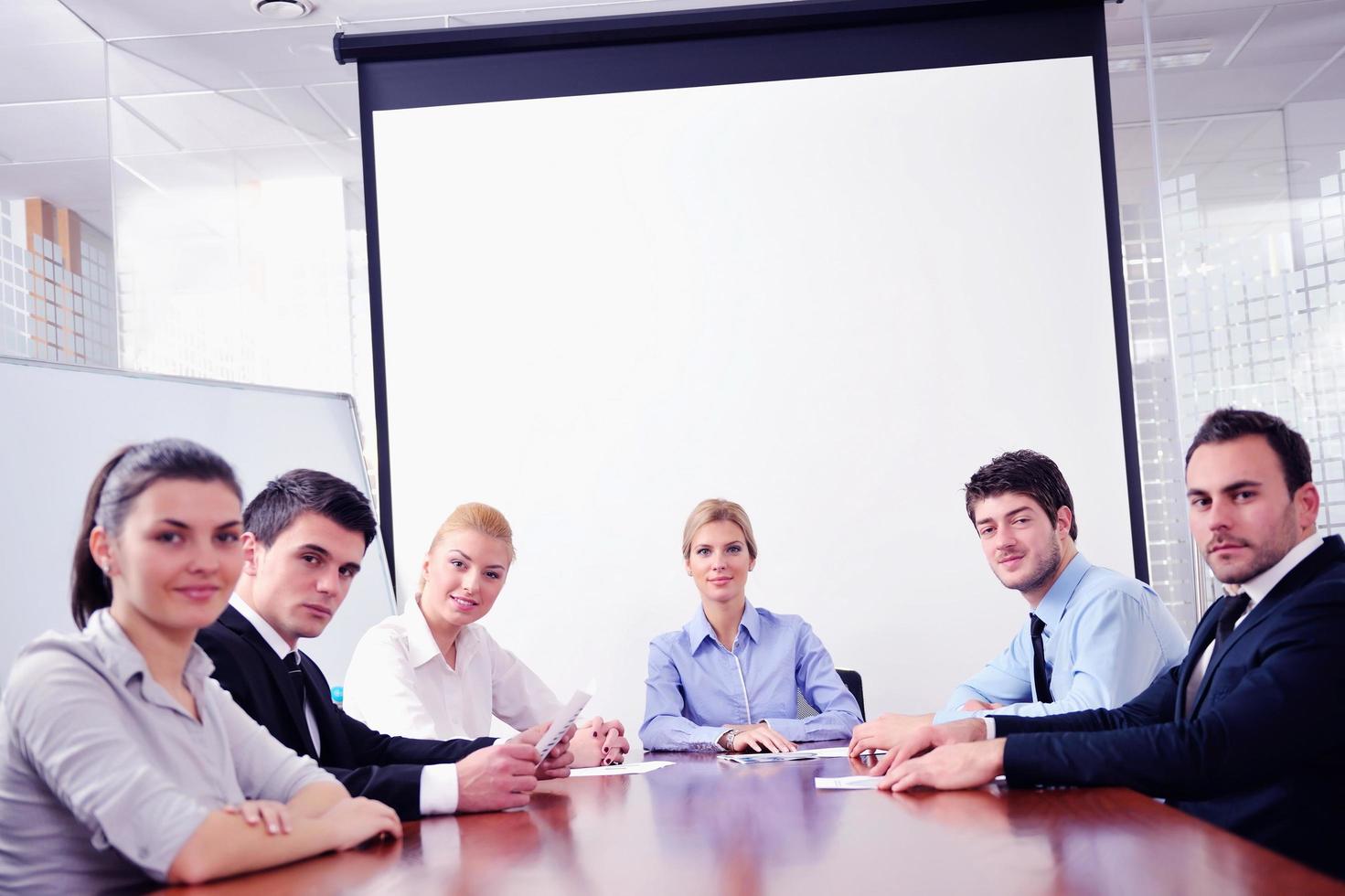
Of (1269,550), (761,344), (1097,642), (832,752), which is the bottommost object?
(832,752)

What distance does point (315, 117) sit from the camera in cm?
502

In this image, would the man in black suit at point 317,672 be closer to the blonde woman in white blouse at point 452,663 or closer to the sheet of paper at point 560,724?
the sheet of paper at point 560,724

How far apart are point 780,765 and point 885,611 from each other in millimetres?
1751

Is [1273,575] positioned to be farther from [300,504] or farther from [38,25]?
[38,25]

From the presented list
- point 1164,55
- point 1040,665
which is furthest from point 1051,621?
point 1164,55

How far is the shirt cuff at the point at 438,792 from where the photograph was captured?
6.50 feet

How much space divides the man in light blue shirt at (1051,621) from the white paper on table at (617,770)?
0.50 meters

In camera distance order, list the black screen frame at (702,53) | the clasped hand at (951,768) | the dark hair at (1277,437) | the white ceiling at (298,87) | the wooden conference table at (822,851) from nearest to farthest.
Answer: the wooden conference table at (822,851), the clasped hand at (951,768), the dark hair at (1277,437), the black screen frame at (702,53), the white ceiling at (298,87)

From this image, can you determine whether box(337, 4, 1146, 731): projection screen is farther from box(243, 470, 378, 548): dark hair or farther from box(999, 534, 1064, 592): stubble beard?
box(243, 470, 378, 548): dark hair

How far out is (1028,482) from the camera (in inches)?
120

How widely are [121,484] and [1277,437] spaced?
6.46 feet

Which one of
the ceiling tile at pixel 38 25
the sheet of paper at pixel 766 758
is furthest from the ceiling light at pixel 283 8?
the sheet of paper at pixel 766 758

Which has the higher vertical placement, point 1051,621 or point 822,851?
point 1051,621

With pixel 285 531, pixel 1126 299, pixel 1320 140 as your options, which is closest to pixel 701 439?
pixel 1126 299
